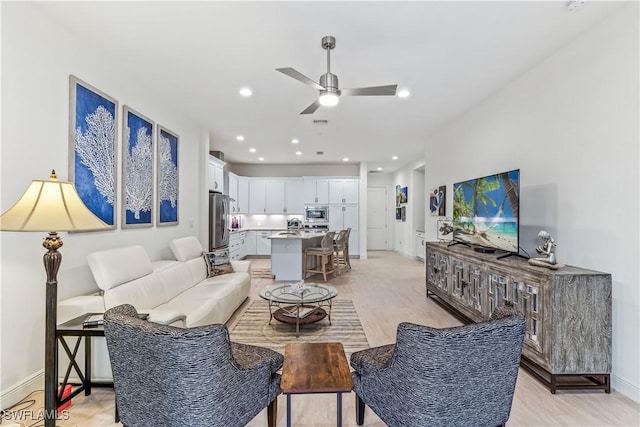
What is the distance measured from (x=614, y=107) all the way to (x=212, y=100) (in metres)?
4.24

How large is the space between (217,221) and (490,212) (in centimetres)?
448

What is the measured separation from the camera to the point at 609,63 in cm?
241

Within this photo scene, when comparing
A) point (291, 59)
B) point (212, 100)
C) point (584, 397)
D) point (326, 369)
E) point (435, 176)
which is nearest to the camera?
point (326, 369)

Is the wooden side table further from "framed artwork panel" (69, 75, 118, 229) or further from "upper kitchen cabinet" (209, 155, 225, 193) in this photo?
"upper kitchen cabinet" (209, 155, 225, 193)

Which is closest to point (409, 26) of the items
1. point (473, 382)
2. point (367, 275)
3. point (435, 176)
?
point (473, 382)

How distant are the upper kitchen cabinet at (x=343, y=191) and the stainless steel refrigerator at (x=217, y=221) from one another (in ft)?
12.4

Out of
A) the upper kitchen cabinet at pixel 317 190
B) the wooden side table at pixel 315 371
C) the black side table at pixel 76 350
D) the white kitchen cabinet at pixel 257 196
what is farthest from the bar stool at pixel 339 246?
the black side table at pixel 76 350

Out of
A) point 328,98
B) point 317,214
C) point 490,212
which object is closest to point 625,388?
point 490,212

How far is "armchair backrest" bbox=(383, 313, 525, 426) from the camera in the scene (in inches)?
51.7

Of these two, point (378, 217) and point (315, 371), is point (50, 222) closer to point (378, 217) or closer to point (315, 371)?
point (315, 371)

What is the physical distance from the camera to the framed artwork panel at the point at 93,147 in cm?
263

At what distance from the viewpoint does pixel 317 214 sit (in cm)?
908

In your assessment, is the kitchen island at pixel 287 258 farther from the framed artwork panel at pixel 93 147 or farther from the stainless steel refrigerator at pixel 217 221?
the framed artwork panel at pixel 93 147

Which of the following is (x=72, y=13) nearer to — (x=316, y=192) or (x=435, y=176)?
(x=435, y=176)
